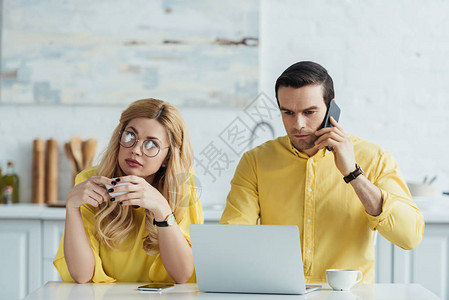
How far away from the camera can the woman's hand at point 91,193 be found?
1.78m

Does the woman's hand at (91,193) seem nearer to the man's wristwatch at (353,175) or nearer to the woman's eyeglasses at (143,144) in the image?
the woman's eyeglasses at (143,144)

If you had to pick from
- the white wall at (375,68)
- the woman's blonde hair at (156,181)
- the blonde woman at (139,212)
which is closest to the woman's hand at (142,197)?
the blonde woman at (139,212)

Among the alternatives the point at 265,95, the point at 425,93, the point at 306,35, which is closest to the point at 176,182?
the point at 265,95

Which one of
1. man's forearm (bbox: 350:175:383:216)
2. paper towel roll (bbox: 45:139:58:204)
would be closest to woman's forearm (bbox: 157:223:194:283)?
man's forearm (bbox: 350:175:383:216)

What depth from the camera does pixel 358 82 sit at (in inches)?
142

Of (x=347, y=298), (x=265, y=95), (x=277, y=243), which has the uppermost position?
(x=265, y=95)

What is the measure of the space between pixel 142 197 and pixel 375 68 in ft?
7.60

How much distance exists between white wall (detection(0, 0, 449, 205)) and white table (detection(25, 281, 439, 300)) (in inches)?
76.4

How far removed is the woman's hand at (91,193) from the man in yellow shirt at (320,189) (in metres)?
0.49

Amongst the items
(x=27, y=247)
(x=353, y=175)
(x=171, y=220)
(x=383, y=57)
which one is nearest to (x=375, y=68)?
(x=383, y=57)

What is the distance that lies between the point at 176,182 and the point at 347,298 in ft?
2.43

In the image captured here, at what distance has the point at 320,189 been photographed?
2.05 meters

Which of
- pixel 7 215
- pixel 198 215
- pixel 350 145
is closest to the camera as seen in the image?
pixel 350 145

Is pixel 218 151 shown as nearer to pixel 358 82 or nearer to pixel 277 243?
pixel 358 82
